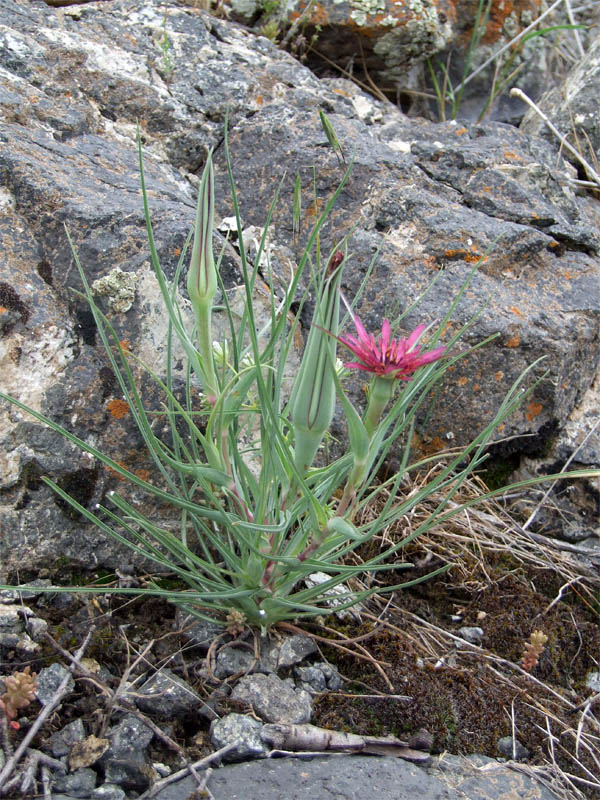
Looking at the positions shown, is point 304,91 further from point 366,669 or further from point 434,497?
point 366,669

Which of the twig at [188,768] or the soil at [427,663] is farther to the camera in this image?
the soil at [427,663]

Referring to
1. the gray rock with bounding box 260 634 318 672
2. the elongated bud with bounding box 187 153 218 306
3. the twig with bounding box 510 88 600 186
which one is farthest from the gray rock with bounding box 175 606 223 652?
the twig with bounding box 510 88 600 186

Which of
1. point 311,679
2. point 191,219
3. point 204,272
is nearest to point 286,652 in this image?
point 311,679

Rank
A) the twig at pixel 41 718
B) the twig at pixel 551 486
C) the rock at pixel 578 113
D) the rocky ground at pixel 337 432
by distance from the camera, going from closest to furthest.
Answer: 1. the twig at pixel 41 718
2. the rocky ground at pixel 337 432
3. the twig at pixel 551 486
4. the rock at pixel 578 113

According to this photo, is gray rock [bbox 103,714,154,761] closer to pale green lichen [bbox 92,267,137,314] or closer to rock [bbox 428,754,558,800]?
rock [bbox 428,754,558,800]

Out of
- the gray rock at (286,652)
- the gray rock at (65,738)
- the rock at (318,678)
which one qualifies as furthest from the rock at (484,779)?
the gray rock at (65,738)

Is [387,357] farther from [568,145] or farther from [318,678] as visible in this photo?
[568,145]

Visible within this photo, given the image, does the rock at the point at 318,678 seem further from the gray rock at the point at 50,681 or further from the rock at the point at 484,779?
the gray rock at the point at 50,681
